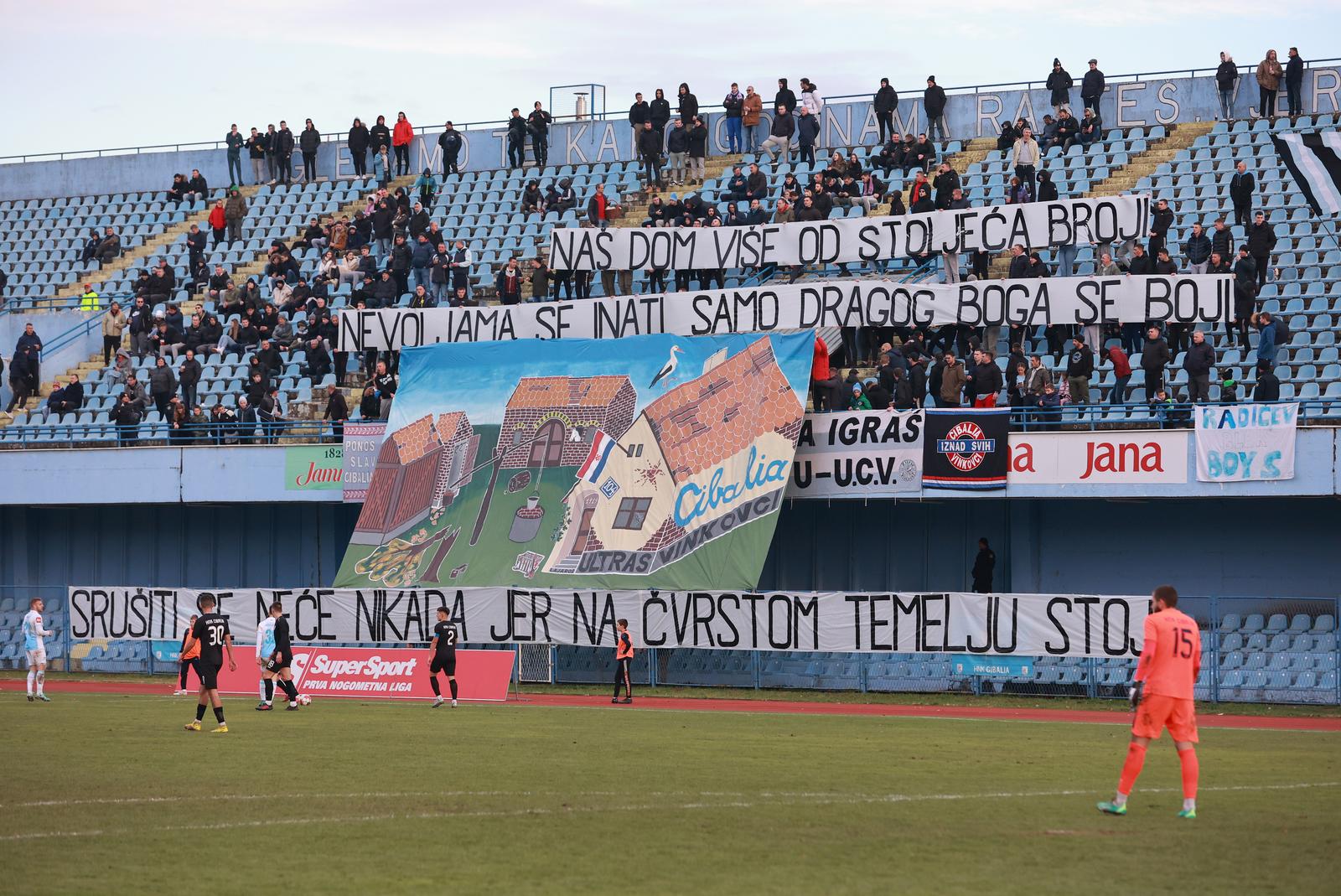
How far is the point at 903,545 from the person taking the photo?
35844 millimetres

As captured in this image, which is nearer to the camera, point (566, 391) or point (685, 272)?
point (566, 391)

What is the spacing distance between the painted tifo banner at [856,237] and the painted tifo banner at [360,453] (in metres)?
5.45

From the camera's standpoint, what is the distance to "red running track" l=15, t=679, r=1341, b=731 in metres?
26.8

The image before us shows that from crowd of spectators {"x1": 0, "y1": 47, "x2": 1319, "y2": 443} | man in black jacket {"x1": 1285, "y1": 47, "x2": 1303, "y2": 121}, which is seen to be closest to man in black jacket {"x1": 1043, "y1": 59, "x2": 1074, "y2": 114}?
crowd of spectators {"x1": 0, "y1": 47, "x2": 1319, "y2": 443}

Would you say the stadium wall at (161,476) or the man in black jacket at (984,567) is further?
the stadium wall at (161,476)

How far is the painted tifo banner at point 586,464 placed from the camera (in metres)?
32.5

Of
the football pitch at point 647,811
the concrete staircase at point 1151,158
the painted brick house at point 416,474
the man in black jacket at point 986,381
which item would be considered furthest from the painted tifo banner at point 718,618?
the concrete staircase at point 1151,158

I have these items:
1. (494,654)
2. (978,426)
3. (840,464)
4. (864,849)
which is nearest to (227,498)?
(494,654)

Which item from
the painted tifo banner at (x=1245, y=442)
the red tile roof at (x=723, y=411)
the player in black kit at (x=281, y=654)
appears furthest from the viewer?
the red tile roof at (x=723, y=411)

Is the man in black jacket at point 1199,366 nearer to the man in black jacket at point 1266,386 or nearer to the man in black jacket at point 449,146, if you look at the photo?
the man in black jacket at point 1266,386

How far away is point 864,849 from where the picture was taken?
1306cm

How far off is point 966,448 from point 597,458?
23.6 ft

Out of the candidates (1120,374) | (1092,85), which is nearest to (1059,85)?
(1092,85)

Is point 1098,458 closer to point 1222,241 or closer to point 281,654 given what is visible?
point 1222,241
